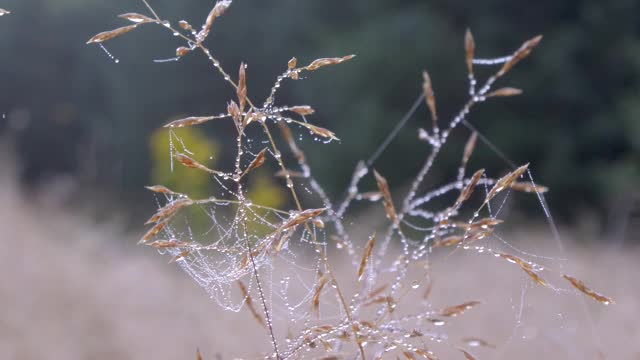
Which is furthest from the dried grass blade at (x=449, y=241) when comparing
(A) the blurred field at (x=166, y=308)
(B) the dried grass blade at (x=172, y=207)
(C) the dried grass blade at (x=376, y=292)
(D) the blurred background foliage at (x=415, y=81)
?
(D) the blurred background foliage at (x=415, y=81)

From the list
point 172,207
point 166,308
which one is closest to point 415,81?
point 166,308

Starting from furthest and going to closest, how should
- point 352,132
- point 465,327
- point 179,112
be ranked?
point 179,112 → point 352,132 → point 465,327

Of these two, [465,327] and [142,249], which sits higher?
[465,327]

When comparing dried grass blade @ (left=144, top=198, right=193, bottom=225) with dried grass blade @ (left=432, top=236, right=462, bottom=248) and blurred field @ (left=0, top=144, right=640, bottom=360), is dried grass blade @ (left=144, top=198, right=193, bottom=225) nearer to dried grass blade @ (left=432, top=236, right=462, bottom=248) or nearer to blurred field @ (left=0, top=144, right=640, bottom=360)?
dried grass blade @ (left=432, top=236, right=462, bottom=248)

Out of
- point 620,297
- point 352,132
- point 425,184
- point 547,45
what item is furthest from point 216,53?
point 620,297

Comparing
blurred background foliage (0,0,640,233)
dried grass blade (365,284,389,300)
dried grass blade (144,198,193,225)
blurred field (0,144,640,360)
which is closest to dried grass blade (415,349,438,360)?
dried grass blade (365,284,389,300)

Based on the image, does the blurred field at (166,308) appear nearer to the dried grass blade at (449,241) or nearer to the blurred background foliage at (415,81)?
the dried grass blade at (449,241)

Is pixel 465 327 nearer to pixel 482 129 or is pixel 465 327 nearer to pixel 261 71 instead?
pixel 482 129

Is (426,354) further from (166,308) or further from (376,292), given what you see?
(166,308)

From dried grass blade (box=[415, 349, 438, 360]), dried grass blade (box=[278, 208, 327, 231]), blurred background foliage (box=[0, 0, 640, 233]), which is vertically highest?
dried grass blade (box=[278, 208, 327, 231])
